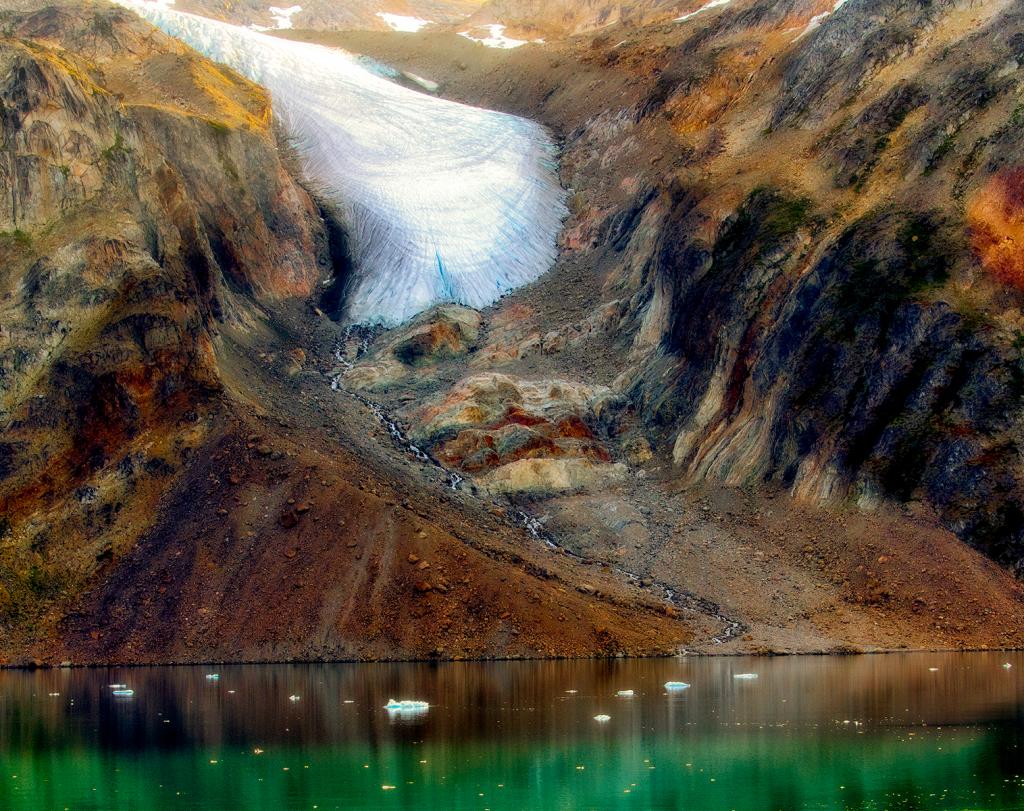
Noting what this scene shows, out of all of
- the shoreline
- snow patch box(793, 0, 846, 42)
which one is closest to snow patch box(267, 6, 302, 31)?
snow patch box(793, 0, 846, 42)

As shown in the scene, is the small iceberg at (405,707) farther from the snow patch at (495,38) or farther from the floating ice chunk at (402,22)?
the floating ice chunk at (402,22)

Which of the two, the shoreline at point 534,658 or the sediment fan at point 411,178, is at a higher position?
the sediment fan at point 411,178

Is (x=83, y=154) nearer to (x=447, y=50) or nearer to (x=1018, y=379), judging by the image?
(x=1018, y=379)

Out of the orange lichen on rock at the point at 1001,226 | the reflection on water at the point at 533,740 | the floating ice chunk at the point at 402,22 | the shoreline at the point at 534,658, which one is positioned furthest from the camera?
the floating ice chunk at the point at 402,22

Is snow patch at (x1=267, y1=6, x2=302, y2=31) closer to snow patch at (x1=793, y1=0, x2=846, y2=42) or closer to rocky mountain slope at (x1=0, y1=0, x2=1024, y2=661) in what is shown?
rocky mountain slope at (x1=0, y1=0, x2=1024, y2=661)

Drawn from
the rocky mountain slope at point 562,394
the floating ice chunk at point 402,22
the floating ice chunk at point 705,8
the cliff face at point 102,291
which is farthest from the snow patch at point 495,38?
the cliff face at point 102,291

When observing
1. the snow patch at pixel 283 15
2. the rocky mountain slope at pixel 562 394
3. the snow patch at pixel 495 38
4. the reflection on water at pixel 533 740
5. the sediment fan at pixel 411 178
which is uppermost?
the snow patch at pixel 283 15

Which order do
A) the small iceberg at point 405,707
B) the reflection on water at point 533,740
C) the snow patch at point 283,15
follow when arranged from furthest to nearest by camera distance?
the snow patch at point 283,15, the small iceberg at point 405,707, the reflection on water at point 533,740
